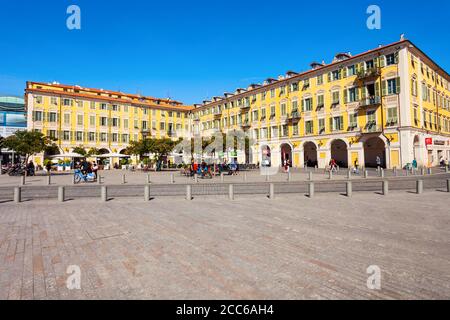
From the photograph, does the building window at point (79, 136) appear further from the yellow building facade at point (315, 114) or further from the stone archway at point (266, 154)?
the stone archway at point (266, 154)

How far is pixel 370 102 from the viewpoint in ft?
105

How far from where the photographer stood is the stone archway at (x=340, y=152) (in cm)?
3888

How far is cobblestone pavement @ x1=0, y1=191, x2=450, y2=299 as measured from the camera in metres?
3.30

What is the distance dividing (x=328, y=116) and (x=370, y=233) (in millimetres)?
33899

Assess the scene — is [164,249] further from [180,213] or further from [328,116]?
[328,116]

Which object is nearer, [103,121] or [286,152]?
[286,152]

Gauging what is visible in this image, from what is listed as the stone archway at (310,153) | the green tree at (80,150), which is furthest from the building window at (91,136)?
the stone archway at (310,153)

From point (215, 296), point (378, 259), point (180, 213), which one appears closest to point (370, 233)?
point (378, 259)

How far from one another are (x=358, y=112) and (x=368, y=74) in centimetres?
469

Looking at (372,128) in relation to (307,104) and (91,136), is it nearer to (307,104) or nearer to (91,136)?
(307,104)

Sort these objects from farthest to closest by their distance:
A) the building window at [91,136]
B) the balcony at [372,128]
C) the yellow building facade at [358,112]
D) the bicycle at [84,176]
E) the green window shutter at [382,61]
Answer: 1. the building window at [91,136]
2. the balcony at [372,128]
3. the green window shutter at [382,61]
4. the yellow building facade at [358,112]
5. the bicycle at [84,176]

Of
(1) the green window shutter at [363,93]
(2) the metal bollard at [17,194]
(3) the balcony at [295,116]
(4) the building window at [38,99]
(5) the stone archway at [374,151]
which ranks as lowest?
(2) the metal bollard at [17,194]

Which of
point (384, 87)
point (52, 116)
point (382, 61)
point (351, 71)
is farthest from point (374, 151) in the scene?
point (52, 116)
